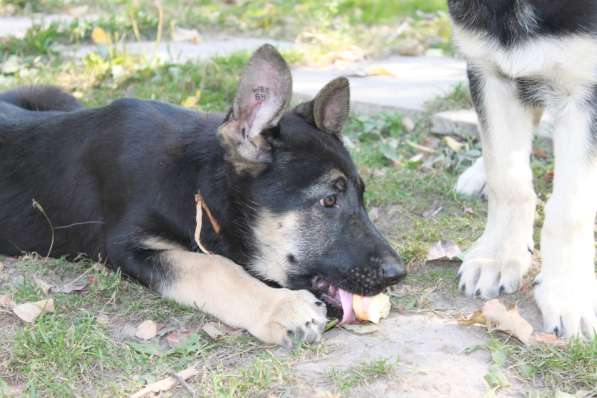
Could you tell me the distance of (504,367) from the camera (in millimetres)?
3180

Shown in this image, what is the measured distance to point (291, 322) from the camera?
3350 mm

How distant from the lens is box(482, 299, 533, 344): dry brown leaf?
11.0 feet

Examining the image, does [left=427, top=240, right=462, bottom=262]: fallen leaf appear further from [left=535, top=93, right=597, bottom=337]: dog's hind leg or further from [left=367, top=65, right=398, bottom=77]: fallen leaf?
[left=367, top=65, right=398, bottom=77]: fallen leaf

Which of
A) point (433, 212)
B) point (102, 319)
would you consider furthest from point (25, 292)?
point (433, 212)

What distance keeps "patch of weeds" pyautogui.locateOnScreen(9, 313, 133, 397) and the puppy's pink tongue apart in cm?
88

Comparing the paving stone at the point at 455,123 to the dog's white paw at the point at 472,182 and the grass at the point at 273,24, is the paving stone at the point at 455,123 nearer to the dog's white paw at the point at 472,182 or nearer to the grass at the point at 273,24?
the dog's white paw at the point at 472,182

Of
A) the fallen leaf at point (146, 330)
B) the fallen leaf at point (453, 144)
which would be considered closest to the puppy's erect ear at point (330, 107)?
the fallen leaf at point (146, 330)

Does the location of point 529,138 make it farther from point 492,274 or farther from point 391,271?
point 391,271

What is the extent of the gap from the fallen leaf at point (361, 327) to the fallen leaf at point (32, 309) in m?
1.23

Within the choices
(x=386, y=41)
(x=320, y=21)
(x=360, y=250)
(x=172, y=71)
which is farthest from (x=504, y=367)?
(x=320, y=21)

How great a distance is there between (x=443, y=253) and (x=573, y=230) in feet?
2.50

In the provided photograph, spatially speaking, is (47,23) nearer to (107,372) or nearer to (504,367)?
(107,372)

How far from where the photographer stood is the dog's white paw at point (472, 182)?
16.4ft

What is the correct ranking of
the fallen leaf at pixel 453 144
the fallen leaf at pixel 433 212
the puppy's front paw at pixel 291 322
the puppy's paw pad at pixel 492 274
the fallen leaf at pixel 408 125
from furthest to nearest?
the fallen leaf at pixel 408 125, the fallen leaf at pixel 453 144, the fallen leaf at pixel 433 212, the puppy's paw pad at pixel 492 274, the puppy's front paw at pixel 291 322
